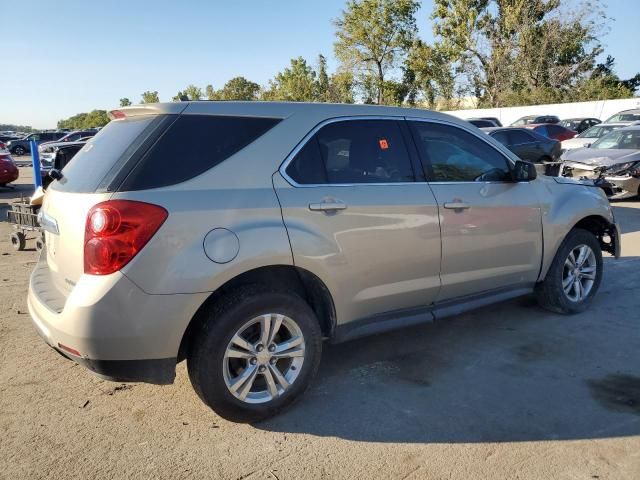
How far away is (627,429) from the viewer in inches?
126

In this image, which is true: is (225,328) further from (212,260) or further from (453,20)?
(453,20)

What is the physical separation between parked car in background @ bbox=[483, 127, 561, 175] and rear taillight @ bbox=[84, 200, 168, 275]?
1448cm

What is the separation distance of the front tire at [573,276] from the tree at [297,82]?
1908 inches

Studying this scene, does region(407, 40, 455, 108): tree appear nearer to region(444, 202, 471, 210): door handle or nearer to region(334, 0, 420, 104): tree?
region(334, 0, 420, 104): tree

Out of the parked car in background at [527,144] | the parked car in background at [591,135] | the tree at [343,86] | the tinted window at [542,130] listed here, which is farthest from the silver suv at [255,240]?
the tree at [343,86]

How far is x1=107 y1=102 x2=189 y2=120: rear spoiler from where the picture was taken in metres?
3.22

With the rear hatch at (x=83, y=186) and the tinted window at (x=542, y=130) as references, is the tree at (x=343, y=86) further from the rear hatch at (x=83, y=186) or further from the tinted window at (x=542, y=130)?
the rear hatch at (x=83, y=186)

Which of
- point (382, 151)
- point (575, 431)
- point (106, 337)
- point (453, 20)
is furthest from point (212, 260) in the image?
point (453, 20)

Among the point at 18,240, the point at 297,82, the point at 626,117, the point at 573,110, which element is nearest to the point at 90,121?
the point at 297,82

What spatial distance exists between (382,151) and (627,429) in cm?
225

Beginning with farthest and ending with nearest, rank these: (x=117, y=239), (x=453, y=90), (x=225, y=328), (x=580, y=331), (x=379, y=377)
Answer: (x=453, y=90), (x=580, y=331), (x=379, y=377), (x=225, y=328), (x=117, y=239)

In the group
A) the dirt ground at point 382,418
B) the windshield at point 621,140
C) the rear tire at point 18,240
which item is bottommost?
the dirt ground at point 382,418

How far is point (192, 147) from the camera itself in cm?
313

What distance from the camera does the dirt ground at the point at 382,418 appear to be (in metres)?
2.88
